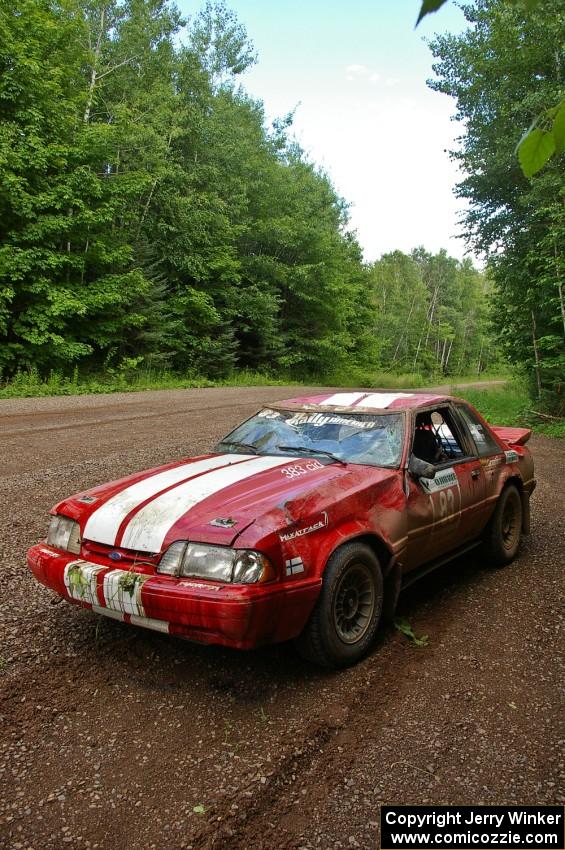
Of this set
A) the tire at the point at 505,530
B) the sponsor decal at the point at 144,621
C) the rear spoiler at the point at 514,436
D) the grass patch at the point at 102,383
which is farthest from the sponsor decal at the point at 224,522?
the grass patch at the point at 102,383

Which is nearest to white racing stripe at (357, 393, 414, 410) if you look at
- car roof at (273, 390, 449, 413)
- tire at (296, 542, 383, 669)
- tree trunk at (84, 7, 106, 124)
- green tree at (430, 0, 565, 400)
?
car roof at (273, 390, 449, 413)

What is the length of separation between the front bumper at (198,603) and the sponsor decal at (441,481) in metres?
1.29

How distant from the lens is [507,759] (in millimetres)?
2406

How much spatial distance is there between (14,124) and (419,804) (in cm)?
1831

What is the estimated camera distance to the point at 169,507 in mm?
3021

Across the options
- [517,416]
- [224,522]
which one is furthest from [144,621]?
[517,416]

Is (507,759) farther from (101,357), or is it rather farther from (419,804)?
(101,357)

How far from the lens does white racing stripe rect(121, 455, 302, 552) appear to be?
2.87m

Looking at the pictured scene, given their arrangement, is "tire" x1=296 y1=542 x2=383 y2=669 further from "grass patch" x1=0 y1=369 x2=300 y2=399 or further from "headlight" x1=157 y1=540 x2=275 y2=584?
A: "grass patch" x1=0 y1=369 x2=300 y2=399

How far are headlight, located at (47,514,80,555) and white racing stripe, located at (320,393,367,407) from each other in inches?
78.9

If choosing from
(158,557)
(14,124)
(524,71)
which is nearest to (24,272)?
(14,124)

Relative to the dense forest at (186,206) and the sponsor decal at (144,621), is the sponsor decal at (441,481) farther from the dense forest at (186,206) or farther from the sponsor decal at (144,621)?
the dense forest at (186,206)

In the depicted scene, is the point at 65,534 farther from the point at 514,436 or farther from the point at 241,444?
the point at 514,436

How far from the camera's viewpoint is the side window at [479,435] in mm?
4621
